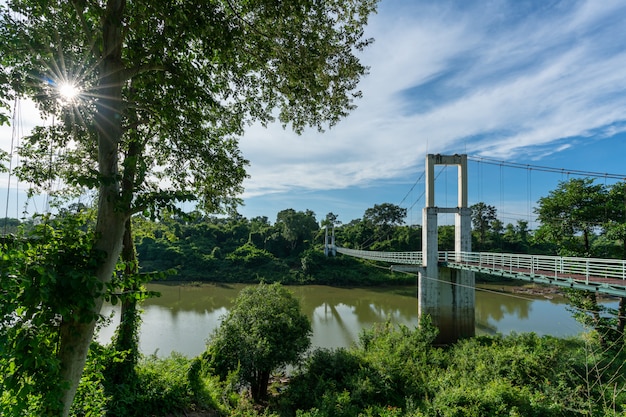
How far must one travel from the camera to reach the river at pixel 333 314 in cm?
995

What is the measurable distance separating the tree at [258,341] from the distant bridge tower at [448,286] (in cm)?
497

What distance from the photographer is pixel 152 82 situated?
74.0 inches

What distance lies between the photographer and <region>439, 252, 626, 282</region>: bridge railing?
16.9 feet

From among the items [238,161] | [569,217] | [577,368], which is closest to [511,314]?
[569,217]

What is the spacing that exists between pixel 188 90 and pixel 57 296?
128 centimetres

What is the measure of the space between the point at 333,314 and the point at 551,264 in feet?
33.6

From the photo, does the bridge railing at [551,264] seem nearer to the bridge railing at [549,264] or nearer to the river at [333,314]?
the bridge railing at [549,264]

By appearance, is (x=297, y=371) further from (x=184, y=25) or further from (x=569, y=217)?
(x=569, y=217)

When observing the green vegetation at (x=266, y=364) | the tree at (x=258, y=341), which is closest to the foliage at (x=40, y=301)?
the green vegetation at (x=266, y=364)

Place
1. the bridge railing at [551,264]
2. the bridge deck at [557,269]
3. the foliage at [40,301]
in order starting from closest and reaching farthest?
the foliage at [40,301]
the bridge deck at [557,269]
the bridge railing at [551,264]

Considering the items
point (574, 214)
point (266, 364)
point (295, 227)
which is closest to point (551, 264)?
point (574, 214)

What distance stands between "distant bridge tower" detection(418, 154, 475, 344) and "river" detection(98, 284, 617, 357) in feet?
3.11

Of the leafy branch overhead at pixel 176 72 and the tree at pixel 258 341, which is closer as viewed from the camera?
the leafy branch overhead at pixel 176 72

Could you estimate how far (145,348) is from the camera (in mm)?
9062
